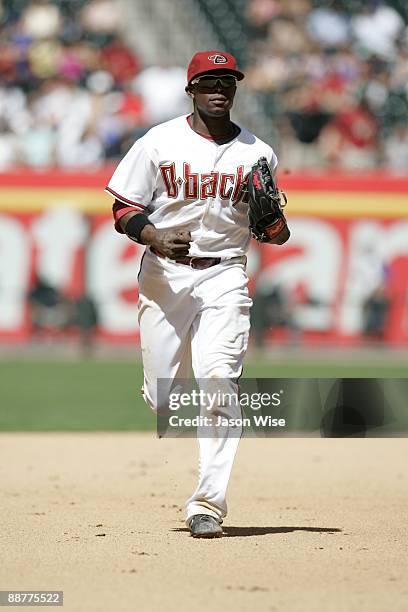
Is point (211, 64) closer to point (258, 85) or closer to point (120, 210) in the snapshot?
point (120, 210)

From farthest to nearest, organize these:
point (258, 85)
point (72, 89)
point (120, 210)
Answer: point (258, 85) → point (72, 89) → point (120, 210)

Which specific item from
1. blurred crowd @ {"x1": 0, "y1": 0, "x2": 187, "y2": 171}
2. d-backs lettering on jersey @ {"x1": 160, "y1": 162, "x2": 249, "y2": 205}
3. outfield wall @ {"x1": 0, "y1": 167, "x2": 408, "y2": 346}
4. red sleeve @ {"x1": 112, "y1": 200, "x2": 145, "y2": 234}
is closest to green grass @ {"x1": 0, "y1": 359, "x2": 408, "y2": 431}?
outfield wall @ {"x1": 0, "y1": 167, "x2": 408, "y2": 346}

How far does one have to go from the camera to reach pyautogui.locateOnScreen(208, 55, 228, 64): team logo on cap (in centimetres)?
654

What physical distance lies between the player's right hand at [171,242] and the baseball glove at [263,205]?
368 mm

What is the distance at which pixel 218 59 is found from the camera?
21.5 ft

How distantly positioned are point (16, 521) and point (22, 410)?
6.19 meters

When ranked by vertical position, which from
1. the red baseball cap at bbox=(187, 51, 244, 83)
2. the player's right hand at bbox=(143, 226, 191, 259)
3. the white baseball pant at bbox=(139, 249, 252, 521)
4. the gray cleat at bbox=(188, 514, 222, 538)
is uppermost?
the red baseball cap at bbox=(187, 51, 244, 83)

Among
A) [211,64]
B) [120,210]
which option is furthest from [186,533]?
[211,64]

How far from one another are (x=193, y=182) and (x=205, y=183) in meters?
0.06

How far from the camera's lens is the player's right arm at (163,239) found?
643cm

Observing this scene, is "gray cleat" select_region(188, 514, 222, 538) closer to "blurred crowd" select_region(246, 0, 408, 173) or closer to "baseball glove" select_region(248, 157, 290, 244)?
"baseball glove" select_region(248, 157, 290, 244)

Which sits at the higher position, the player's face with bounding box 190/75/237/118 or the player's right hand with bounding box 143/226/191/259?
the player's face with bounding box 190/75/237/118

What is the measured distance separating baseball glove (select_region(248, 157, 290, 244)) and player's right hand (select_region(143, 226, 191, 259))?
368 millimetres

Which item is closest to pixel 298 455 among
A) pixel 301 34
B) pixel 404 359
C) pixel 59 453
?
pixel 59 453
